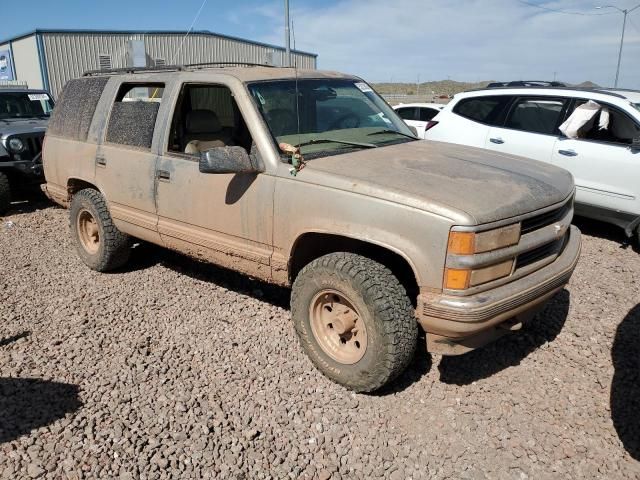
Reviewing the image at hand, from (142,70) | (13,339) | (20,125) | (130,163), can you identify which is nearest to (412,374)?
(130,163)

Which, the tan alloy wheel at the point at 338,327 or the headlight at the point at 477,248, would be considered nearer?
the headlight at the point at 477,248

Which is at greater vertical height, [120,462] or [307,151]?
[307,151]

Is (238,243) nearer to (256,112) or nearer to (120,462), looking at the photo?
(256,112)

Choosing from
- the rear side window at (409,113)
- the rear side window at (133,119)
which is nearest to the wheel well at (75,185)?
the rear side window at (133,119)

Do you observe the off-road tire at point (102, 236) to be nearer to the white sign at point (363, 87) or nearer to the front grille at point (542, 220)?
the white sign at point (363, 87)

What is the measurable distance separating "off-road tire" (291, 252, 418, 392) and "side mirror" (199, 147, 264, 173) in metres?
0.76

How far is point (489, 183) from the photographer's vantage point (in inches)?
120

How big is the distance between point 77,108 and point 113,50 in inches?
856

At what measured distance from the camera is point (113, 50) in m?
24.2

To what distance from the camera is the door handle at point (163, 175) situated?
4.07m

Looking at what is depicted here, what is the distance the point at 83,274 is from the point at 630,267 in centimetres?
543

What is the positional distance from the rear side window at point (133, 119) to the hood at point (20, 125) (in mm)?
4049

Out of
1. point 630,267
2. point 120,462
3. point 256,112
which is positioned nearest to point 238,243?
point 256,112

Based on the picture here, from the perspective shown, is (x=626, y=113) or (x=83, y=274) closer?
(x=83, y=274)
